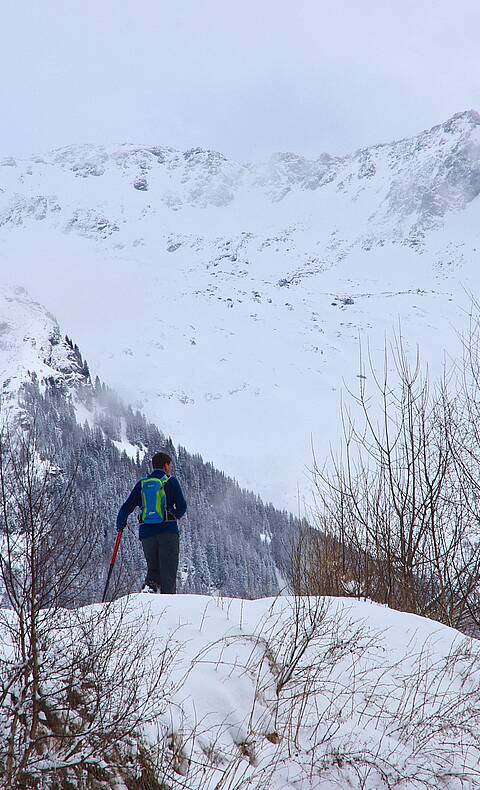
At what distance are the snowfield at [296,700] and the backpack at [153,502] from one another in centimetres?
186

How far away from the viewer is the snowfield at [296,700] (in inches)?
143

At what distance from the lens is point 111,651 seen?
3.58m

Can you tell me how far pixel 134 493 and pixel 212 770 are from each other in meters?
4.14

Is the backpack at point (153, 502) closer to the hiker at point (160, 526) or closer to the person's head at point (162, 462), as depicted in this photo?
the hiker at point (160, 526)

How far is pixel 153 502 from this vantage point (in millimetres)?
7219

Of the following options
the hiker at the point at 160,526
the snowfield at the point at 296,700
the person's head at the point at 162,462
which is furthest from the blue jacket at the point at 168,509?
the snowfield at the point at 296,700

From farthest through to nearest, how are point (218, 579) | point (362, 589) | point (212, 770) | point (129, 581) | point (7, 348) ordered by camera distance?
1. point (7, 348)
2. point (218, 579)
3. point (362, 589)
4. point (129, 581)
5. point (212, 770)

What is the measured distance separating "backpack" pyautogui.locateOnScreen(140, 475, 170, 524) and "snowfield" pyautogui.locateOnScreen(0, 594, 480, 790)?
186 cm

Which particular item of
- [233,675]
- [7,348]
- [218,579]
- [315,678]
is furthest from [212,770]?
[7,348]

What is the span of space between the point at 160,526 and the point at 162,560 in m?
0.37

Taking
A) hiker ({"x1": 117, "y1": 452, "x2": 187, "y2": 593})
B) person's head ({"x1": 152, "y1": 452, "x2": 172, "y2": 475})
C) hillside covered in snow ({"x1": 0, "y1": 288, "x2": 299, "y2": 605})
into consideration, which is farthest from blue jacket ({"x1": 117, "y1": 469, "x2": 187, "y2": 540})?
hillside covered in snow ({"x1": 0, "y1": 288, "x2": 299, "y2": 605})

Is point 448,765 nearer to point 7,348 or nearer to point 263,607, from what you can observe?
point 263,607

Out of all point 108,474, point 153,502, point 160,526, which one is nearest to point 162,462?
point 153,502

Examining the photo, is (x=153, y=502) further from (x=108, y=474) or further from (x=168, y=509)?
(x=108, y=474)
